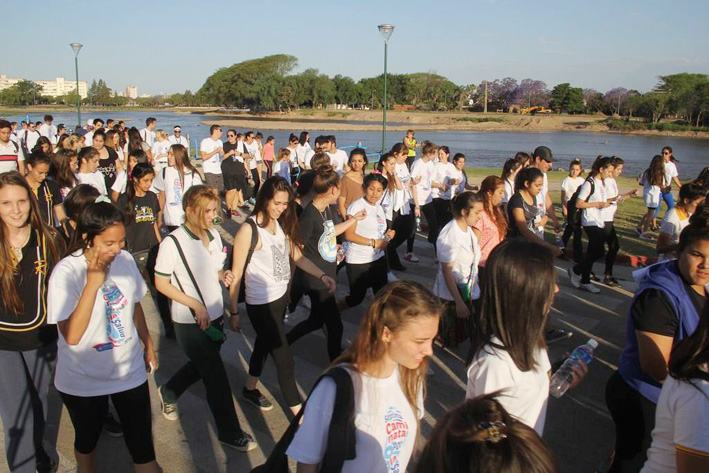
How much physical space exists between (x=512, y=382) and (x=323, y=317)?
2540 millimetres

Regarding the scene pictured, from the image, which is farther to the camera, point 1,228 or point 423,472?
point 1,228

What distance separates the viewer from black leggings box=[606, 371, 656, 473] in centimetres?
287

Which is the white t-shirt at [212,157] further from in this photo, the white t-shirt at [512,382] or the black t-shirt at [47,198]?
the white t-shirt at [512,382]

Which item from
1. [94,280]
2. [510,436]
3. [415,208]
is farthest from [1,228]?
[415,208]

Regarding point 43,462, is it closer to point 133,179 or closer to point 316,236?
point 316,236

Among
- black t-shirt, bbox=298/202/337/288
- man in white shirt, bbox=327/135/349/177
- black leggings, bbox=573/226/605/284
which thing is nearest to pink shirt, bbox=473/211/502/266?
black t-shirt, bbox=298/202/337/288

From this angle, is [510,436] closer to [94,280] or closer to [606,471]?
[94,280]

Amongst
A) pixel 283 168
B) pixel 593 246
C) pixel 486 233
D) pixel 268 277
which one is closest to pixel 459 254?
pixel 486 233

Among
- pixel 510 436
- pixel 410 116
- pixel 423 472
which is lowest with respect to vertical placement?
pixel 423 472

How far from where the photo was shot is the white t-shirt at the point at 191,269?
3.47 meters

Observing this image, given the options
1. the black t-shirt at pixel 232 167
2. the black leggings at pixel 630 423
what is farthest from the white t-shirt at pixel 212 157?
the black leggings at pixel 630 423

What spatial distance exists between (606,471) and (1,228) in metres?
3.92

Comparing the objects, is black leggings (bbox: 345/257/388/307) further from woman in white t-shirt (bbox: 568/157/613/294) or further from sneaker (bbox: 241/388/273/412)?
woman in white t-shirt (bbox: 568/157/613/294)

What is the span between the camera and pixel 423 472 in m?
1.31
